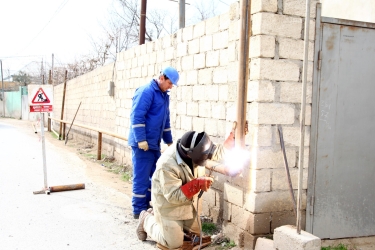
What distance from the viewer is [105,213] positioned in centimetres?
548

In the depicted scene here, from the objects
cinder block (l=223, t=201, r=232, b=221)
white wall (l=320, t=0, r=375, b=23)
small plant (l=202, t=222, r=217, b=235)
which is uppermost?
white wall (l=320, t=0, r=375, b=23)

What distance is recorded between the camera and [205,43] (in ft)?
17.6

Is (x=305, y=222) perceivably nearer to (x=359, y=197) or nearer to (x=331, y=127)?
(x=359, y=197)

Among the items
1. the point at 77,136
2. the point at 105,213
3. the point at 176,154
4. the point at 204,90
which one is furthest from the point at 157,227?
the point at 77,136

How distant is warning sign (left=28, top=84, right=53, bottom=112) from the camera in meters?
6.63

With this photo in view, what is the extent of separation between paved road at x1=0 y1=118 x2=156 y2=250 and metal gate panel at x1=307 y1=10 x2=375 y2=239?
2087 mm

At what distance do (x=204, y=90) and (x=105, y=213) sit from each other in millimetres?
2349

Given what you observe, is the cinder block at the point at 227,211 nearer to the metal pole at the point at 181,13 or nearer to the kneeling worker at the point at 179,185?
the kneeling worker at the point at 179,185

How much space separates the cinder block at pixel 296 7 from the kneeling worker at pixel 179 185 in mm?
1501

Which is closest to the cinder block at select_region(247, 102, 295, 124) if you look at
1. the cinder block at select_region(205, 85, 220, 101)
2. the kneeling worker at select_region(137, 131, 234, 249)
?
the kneeling worker at select_region(137, 131, 234, 249)

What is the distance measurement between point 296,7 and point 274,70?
2.45 ft

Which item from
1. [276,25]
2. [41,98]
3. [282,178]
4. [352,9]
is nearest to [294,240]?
[282,178]

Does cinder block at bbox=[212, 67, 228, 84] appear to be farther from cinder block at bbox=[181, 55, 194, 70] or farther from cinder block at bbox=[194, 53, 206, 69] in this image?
cinder block at bbox=[181, 55, 194, 70]

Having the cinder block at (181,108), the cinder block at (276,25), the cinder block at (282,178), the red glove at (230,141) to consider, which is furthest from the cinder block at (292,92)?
the cinder block at (181,108)
